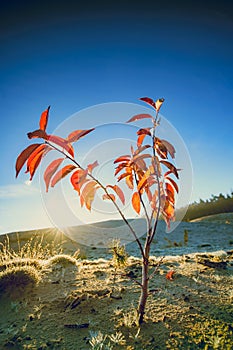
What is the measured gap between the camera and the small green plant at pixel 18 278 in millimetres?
3545

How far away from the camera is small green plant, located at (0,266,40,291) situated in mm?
3545

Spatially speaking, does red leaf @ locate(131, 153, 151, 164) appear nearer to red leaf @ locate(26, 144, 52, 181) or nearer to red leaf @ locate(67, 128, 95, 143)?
red leaf @ locate(67, 128, 95, 143)

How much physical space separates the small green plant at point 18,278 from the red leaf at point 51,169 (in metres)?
2.15

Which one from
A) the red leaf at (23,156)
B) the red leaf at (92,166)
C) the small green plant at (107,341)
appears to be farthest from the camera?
the red leaf at (92,166)

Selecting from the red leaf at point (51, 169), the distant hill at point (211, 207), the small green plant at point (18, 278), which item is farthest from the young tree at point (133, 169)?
the distant hill at point (211, 207)

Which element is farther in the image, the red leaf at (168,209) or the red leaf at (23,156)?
the red leaf at (168,209)

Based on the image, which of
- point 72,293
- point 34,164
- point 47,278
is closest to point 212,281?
point 72,293

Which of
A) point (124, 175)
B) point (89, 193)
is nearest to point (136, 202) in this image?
point (124, 175)

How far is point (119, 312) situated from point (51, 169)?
1.58 meters

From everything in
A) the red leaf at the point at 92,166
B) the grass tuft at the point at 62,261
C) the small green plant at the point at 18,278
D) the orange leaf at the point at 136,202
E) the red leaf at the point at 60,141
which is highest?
the red leaf at the point at 60,141

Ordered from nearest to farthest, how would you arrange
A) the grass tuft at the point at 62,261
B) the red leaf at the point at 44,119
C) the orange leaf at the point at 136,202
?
1. the red leaf at the point at 44,119
2. the orange leaf at the point at 136,202
3. the grass tuft at the point at 62,261

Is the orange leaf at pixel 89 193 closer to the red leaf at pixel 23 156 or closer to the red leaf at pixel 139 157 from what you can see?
the red leaf at pixel 139 157

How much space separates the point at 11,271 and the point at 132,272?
166cm

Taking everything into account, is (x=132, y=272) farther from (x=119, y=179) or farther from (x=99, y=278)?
(x=119, y=179)
